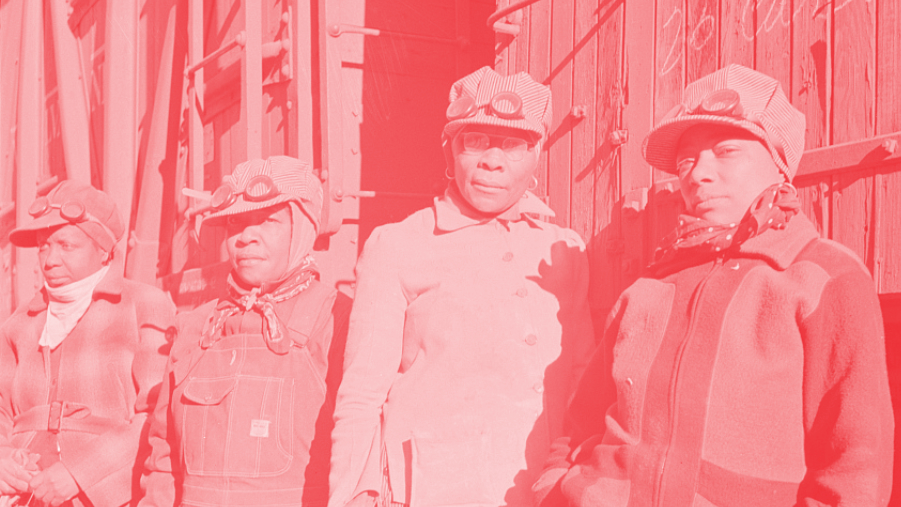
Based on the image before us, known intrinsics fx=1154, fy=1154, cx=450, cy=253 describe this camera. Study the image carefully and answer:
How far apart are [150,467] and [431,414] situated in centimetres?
145

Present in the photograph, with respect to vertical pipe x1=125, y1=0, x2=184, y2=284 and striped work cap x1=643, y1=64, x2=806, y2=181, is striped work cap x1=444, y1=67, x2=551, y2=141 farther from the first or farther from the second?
vertical pipe x1=125, y1=0, x2=184, y2=284

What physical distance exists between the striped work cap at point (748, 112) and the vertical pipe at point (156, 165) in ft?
17.3

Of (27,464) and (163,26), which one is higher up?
(163,26)

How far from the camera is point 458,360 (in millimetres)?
3510


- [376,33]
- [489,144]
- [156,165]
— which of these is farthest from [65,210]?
[156,165]

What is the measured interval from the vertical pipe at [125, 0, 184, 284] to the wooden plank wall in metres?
3.54

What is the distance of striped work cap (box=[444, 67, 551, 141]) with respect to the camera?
3574 mm

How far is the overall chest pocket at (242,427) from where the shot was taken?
400 cm

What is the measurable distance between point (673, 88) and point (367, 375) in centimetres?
137

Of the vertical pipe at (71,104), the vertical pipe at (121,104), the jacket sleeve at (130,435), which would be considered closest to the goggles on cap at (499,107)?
the jacket sleeve at (130,435)

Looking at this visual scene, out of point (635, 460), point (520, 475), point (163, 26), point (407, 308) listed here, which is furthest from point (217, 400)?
point (163, 26)

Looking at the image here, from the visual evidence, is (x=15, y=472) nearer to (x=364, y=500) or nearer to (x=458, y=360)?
(x=364, y=500)

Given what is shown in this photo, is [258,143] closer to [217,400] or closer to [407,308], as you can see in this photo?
[217,400]

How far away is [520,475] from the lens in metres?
3.46
